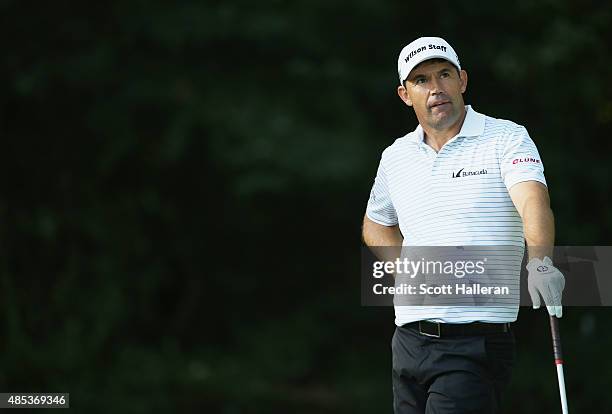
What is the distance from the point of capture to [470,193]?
3.92 m

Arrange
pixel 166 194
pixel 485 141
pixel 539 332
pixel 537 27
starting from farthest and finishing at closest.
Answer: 1. pixel 166 194
2. pixel 539 332
3. pixel 537 27
4. pixel 485 141

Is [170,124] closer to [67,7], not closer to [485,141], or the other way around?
[67,7]

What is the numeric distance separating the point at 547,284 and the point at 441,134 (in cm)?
82

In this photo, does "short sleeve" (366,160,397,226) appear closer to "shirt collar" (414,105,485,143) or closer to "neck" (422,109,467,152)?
"neck" (422,109,467,152)

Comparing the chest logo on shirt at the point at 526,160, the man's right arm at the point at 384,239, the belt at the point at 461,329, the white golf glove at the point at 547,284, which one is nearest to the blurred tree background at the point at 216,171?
the man's right arm at the point at 384,239

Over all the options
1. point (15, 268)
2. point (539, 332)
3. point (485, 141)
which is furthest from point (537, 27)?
point (485, 141)

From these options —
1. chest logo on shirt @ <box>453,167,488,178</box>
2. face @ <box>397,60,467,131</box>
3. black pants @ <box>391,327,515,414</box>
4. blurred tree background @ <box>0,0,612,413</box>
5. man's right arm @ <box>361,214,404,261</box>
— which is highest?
blurred tree background @ <box>0,0,612,413</box>

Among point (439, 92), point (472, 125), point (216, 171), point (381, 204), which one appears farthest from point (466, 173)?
point (216, 171)

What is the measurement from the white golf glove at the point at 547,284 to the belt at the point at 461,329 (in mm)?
360

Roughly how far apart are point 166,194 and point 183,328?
1.67 m

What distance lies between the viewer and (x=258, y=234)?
13.3 meters

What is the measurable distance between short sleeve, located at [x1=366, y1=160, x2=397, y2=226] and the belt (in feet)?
1.97

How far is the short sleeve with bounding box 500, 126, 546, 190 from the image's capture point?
3767mm

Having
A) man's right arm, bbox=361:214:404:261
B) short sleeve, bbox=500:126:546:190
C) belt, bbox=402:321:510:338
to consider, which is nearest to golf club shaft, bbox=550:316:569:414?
belt, bbox=402:321:510:338
